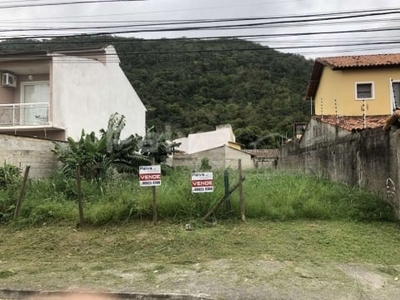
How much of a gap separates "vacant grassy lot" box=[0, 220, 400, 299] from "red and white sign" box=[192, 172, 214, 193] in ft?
2.43

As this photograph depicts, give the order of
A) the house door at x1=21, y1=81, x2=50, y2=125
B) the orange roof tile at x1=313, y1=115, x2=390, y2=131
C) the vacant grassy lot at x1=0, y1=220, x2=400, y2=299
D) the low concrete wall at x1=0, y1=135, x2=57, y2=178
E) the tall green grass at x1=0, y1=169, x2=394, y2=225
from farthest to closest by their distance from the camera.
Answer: the house door at x1=21, y1=81, x2=50, y2=125 < the orange roof tile at x1=313, y1=115, x2=390, y2=131 < the low concrete wall at x1=0, y1=135, x2=57, y2=178 < the tall green grass at x1=0, y1=169, x2=394, y2=225 < the vacant grassy lot at x1=0, y1=220, x2=400, y2=299

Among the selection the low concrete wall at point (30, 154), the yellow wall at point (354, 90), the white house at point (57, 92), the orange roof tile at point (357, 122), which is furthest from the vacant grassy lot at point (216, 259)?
the yellow wall at point (354, 90)

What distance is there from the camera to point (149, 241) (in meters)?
8.01

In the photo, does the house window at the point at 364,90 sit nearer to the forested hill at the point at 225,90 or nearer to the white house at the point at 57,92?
the forested hill at the point at 225,90

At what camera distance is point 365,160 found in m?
10.8

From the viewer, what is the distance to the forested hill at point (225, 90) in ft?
107

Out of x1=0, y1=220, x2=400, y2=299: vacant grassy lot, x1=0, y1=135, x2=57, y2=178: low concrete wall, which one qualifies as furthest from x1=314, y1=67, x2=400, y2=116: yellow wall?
x1=0, y1=135, x2=57, y2=178: low concrete wall

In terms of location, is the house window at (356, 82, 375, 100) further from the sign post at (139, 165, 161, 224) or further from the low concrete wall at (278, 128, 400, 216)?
the sign post at (139, 165, 161, 224)

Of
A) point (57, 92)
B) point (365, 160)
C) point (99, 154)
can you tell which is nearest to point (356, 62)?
point (365, 160)

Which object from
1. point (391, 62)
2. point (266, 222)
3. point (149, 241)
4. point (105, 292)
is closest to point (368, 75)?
point (391, 62)

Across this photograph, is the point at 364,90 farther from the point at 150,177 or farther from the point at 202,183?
the point at 150,177

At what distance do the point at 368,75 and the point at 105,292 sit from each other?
18649 mm

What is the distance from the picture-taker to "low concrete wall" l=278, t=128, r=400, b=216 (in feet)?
30.1

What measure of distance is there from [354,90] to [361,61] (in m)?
1.52
